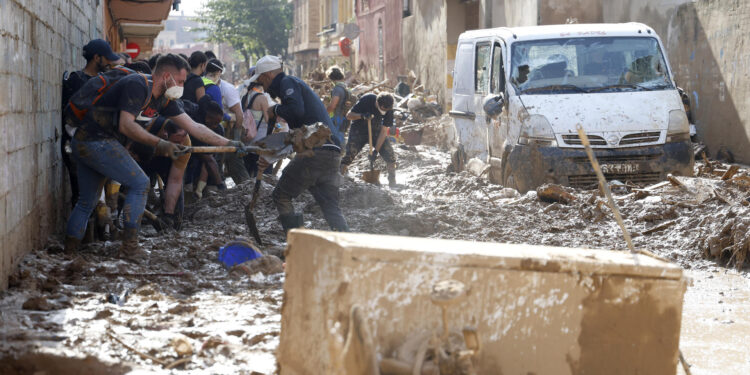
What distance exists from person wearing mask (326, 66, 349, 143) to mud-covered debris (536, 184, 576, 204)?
3.65m

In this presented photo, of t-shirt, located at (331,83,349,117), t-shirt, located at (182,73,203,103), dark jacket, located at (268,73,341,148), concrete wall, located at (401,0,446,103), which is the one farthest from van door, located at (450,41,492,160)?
concrete wall, located at (401,0,446,103)

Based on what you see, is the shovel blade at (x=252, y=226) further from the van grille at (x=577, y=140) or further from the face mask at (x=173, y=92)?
the van grille at (x=577, y=140)

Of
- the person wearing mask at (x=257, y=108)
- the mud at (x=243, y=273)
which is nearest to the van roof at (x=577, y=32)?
the mud at (x=243, y=273)

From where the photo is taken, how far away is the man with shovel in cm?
1178

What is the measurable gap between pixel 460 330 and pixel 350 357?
446mm

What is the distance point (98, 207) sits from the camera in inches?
287

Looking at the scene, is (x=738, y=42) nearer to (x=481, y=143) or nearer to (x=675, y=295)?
(x=481, y=143)

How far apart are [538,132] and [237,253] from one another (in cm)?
395

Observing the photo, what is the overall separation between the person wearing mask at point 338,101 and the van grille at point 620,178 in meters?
3.71

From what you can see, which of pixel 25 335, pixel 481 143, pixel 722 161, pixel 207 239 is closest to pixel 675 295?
pixel 25 335

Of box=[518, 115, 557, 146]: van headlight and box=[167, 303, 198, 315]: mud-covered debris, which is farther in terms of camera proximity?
box=[518, 115, 557, 146]: van headlight

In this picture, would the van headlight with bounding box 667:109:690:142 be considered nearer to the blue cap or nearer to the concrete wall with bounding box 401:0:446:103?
the blue cap

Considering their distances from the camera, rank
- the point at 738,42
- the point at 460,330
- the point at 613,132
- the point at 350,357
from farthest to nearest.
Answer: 1. the point at 738,42
2. the point at 613,132
3. the point at 460,330
4. the point at 350,357

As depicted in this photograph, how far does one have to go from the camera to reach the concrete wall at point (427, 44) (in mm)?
23688
